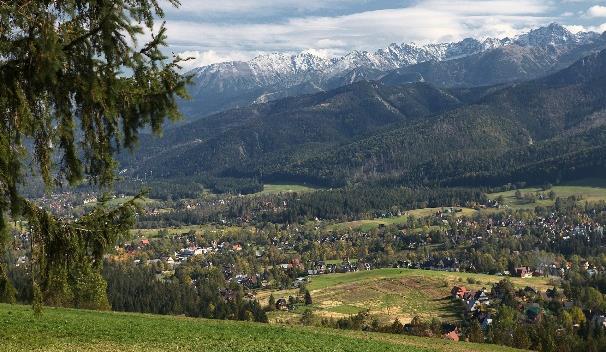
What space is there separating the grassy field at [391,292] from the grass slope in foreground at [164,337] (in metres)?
64.0

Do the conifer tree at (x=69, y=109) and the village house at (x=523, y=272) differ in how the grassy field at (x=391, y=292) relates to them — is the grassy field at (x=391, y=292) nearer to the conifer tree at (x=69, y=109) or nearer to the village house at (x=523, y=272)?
the village house at (x=523, y=272)

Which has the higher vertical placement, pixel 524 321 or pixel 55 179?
pixel 55 179

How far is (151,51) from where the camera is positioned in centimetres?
1398

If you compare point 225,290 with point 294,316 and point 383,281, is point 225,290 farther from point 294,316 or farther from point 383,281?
point 383,281

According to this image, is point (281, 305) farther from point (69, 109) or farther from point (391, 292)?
point (69, 109)

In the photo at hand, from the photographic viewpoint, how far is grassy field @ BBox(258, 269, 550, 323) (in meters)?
113

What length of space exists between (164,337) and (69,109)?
2125 centimetres

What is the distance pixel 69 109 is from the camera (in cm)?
1369

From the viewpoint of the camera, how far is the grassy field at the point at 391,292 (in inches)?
4446

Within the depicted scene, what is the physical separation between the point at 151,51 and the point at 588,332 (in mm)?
84775

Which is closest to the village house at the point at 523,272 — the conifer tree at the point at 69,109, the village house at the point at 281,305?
the village house at the point at 281,305

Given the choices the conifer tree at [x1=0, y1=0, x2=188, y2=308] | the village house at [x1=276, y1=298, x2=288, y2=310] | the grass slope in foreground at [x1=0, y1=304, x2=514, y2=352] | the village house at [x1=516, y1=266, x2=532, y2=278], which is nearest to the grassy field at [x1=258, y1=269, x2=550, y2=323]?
the village house at [x1=276, y1=298, x2=288, y2=310]

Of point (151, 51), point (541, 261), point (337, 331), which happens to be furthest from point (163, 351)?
point (541, 261)

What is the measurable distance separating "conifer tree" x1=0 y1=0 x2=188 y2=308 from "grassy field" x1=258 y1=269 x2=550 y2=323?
90.2 m
